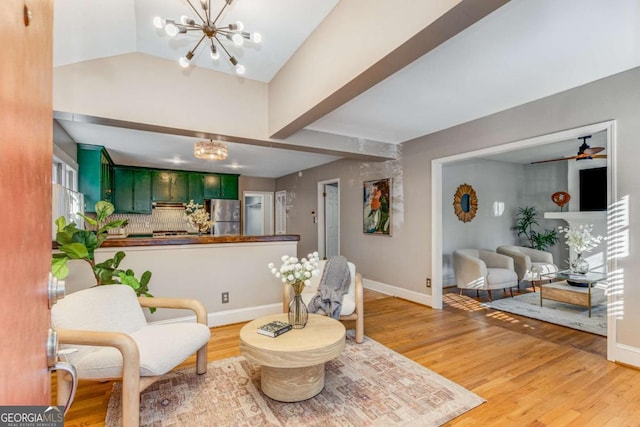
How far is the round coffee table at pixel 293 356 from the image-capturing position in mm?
1832

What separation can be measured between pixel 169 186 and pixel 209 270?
4167mm

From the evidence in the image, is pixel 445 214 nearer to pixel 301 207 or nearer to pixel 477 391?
pixel 301 207

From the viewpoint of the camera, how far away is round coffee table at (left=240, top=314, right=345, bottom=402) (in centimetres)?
183

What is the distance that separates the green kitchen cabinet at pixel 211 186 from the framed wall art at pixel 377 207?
3.77 metres

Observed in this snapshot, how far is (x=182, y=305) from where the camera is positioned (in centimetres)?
233

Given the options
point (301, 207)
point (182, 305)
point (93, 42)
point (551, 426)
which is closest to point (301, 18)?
point (93, 42)

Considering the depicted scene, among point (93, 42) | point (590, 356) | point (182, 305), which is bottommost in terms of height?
point (590, 356)

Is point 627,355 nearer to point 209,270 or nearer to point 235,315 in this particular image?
point 235,315

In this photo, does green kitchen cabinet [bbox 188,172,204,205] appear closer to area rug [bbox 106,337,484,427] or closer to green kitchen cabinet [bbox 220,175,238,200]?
green kitchen cabinet [bbox 220,175,238,200]

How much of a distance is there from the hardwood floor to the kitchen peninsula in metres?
0.31

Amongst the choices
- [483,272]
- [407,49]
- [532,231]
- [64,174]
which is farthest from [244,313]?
[532,231]

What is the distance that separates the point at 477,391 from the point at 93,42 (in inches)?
151

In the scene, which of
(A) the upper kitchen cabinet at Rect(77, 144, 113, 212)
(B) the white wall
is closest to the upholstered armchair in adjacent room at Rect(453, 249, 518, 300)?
(B) the white wall

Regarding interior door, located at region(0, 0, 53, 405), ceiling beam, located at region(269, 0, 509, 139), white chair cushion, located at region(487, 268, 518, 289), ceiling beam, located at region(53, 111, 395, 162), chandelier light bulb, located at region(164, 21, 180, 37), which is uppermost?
chandelier light bulb, located at region(164, 21, 180, 37)
